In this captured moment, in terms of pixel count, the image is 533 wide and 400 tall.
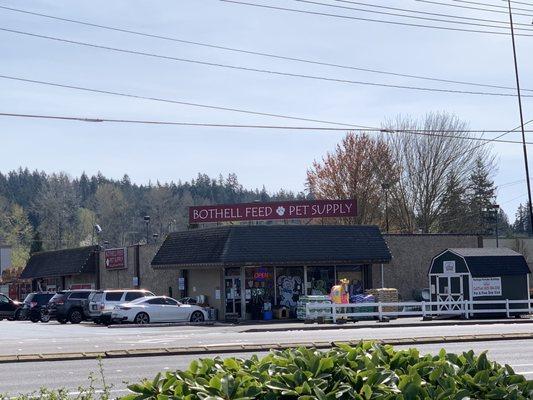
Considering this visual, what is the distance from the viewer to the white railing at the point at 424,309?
→ 3978 cm

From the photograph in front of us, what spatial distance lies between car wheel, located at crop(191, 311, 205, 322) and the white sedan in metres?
0.37

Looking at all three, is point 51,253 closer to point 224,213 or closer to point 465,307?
point 224,213

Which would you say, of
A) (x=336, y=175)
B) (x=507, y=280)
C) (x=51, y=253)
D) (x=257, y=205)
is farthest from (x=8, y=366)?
(x=336, y=175)

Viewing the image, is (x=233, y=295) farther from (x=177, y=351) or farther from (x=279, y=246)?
(x=177, y=351)

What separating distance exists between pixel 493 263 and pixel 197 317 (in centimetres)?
1418

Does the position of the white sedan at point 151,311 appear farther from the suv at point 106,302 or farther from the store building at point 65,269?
the store building at point 65,269

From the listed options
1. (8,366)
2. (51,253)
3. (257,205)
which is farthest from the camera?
(51,253)

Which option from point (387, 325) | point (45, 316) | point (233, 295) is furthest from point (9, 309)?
point (387, 325)

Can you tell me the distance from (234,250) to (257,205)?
6.42 meters

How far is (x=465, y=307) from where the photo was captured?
41.3m

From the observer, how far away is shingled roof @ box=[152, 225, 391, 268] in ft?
151

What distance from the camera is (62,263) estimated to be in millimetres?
63219

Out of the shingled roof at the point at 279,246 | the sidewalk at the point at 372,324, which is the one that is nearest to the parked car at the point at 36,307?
the shingled roof at the point at 279,246

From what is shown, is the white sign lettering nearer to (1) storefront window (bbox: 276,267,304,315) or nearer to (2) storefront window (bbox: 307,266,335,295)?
(2) storefront window (bbox: 307,266,335,295)
